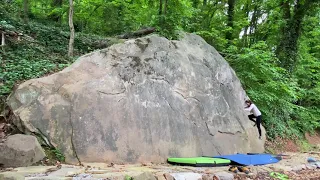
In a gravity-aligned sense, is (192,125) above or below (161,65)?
below

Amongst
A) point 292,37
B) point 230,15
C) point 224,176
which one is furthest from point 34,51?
point 292,37

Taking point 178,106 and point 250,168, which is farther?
point 178,106

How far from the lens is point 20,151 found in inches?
183

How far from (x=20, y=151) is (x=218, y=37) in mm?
10107

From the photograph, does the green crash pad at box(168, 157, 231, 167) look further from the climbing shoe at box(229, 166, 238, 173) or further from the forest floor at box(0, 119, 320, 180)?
the climbing shoe at box(229, 166, 238, 173)

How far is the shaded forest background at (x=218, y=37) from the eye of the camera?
8516mm

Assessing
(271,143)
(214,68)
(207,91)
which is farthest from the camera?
(271,143)

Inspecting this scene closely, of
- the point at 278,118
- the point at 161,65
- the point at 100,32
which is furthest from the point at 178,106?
the point at 100,32

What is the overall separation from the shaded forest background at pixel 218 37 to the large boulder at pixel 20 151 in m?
1.85

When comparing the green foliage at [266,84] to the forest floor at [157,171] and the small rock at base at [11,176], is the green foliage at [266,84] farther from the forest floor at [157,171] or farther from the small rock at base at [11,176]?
the small rock at base at [11,176]

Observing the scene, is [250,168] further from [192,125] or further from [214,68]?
[214,68]

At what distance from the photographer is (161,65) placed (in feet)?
24.2

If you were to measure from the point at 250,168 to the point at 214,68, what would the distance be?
11.6 ft

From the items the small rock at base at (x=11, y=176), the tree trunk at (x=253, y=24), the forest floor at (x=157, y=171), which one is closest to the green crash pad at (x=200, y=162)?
the forest floor at (x=157, y=171)
